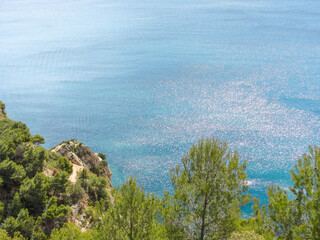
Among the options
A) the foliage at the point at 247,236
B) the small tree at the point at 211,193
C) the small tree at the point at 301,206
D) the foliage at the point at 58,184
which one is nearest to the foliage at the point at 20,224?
the foliage at the point at 58,184

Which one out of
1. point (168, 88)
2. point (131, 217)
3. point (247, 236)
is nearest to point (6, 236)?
point (131, 217)

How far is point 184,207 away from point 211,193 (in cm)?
217

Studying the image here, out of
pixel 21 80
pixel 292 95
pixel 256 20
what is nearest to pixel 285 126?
pixel 292 95

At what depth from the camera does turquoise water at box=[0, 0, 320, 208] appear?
58.1 meters

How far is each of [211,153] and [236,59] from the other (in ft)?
298

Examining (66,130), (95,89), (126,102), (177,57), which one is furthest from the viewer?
(177,57)

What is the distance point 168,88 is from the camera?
84.8 m

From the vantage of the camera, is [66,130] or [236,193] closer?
[236,193]

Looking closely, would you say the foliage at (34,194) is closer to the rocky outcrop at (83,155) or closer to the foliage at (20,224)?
the foliage at (20,224)

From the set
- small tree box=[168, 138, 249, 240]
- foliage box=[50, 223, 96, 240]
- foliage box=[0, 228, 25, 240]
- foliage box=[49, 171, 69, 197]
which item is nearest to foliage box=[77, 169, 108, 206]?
foliage box=[49, 171, 69, 197]

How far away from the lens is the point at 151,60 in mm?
106750

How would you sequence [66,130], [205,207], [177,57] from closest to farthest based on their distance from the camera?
[205,207], [66,130], [177,57]

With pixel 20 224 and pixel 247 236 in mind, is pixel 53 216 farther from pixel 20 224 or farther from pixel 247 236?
pixel 247 236

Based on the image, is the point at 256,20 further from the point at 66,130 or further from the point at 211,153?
the point at 211,153
